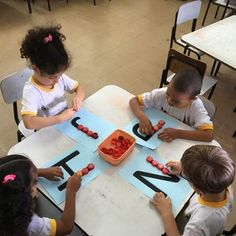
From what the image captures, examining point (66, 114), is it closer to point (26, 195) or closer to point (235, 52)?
point (26, 195)

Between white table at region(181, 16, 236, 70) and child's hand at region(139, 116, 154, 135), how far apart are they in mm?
997

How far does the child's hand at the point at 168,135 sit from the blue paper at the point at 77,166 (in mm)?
330

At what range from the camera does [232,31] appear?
8.29 feet

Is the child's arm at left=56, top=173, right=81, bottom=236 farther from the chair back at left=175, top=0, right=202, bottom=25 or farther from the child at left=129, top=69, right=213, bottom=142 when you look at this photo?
the chair back at left=175, top=0, right=202, bottom=25

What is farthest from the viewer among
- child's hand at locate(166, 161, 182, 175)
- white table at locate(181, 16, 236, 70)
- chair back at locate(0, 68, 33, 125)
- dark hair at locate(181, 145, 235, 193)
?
white table at locate(181, 16, 236, 70)

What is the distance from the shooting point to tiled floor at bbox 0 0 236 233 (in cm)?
288

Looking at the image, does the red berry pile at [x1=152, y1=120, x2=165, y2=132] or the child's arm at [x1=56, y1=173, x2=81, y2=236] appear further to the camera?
the red berry pile at [x1=152, y1=120, x2=165, y2=132]

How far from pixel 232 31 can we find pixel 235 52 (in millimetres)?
397

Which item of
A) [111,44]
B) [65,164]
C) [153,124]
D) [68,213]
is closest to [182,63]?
[153,124]

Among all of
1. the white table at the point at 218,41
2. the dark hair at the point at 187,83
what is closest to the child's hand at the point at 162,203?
the dark hair at the point at 187,83

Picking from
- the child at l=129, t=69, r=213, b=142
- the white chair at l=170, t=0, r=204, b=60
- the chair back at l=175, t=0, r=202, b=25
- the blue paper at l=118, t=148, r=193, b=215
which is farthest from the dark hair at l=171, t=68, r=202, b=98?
the chair back at l=175, t=0, r=202, b=25

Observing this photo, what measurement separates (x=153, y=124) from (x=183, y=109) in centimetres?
23

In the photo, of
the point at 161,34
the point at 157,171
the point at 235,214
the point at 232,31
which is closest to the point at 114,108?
the point at 157,171

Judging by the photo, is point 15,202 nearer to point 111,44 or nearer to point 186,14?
point 186,14
